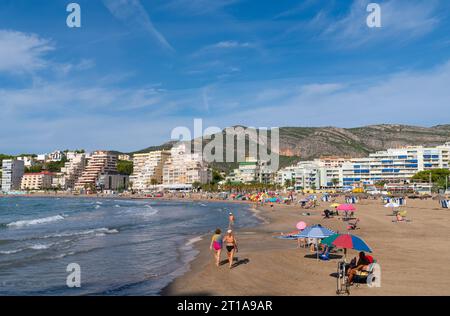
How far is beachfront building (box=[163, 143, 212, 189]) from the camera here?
165500 millimetres

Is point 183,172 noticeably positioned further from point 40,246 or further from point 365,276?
point 365,276

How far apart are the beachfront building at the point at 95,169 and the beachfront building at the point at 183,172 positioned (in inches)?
1309

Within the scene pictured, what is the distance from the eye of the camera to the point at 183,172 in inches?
6673

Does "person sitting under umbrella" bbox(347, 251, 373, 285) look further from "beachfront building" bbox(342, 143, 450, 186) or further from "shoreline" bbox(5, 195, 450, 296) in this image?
"beachfront building" bbox(342, 143, 450, 186)

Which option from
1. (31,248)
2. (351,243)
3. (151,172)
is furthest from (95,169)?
(351,243)

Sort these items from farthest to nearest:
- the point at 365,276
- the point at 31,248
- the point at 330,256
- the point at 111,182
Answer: the point at 111,182, the point at 31,248, the point at 330,256, the point at 365,276

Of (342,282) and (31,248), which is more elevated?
(342,282)

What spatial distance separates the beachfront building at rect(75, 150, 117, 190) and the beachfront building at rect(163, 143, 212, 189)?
33.2 meters

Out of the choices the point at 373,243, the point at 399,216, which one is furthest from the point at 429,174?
the point at 373,243

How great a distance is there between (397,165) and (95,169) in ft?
440

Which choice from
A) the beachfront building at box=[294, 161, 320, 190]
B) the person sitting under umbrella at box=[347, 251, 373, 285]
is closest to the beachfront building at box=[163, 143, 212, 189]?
the beachfront building at box=[294, 161, 320, 190]
